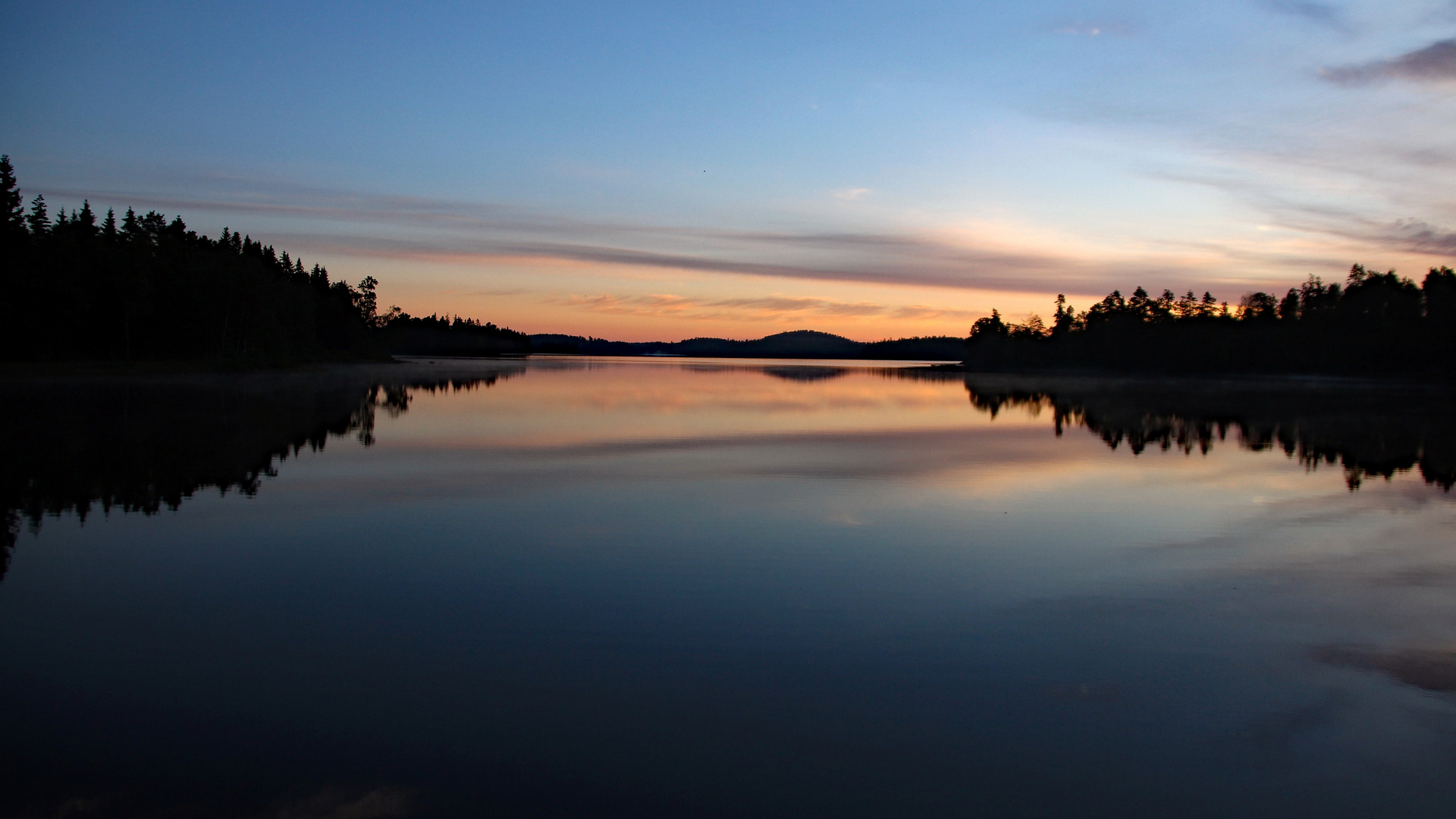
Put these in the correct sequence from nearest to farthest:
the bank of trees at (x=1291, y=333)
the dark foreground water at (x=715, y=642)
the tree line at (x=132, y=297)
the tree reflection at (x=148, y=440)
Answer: the dark foreground water at (x=715, y=642) → the tree reflection at (x=148, y=440) → the tree line at (x=132, y=297) → the bank of trees at (x=1291, y=333)

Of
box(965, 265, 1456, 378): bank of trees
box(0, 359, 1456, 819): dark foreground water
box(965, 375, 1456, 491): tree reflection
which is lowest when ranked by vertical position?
box(0, 359, 1456, 819): dark foreground water

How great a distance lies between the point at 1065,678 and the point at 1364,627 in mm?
4213

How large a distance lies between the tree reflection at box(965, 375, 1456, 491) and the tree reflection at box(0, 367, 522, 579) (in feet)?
80.0

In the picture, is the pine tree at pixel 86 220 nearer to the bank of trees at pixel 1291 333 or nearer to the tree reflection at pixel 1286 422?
the tree reflection at pixel 1286 422

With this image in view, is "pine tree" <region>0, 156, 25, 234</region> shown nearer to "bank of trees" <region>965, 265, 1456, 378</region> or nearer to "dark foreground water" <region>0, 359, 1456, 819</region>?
"dark foreground water" <region>0, 359, 1456, 819</region>

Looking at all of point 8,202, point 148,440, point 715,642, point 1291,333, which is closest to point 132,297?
point 8,202

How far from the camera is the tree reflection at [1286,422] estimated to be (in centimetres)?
2534

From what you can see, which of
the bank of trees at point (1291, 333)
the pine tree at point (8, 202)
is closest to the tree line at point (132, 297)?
the pine tree at point (8, 202)

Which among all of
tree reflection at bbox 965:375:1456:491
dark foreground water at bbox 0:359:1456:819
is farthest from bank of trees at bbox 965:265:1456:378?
dark foreground water at bbox 0:359:1456:819

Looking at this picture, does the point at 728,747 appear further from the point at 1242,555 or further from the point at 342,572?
the point at 1242,555

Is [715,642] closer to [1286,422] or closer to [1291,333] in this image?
[1286,422]

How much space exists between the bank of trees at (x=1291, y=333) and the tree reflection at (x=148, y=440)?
348ft

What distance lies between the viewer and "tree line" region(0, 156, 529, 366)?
6394 cm

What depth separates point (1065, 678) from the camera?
25.2 feet
